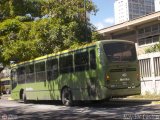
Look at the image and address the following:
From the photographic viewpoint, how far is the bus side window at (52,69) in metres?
20.3

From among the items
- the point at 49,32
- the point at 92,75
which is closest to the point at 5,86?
the point at 49,32

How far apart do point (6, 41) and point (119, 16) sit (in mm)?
39620

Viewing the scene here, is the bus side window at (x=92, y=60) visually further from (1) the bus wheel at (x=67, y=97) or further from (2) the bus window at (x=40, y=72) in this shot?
(2) the bus window at (x=40, y=72)

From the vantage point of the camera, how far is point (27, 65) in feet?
77.3

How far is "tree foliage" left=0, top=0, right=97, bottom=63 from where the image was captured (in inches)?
1028

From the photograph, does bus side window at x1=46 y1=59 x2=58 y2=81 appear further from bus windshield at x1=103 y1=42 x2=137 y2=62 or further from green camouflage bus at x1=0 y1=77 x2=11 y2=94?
green camouflage bus at x1=0 y1=77 x2=11 y2=94

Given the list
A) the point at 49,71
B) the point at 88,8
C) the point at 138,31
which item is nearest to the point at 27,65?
the point at 49,71

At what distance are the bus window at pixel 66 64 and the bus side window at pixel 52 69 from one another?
0.61 m

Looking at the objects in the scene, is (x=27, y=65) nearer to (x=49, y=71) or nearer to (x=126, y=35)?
(x=49, y=71)

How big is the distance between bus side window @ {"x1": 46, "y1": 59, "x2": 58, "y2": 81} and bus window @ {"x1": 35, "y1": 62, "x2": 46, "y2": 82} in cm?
61

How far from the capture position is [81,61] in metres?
18.0

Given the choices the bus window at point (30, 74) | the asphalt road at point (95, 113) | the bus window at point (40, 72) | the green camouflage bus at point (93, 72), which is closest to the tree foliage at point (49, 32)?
the bus window at point (30, 74)

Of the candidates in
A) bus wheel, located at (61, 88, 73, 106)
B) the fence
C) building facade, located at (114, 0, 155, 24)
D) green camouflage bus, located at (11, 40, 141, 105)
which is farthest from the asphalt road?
building facade, located at (114, 0, 155, 24)

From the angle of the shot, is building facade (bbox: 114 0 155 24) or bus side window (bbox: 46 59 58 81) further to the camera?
building facade (bbox: 114 0 155 24)
